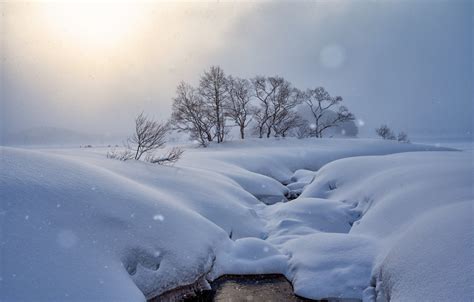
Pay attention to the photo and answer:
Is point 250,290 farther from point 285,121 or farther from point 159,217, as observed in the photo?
point 285,121

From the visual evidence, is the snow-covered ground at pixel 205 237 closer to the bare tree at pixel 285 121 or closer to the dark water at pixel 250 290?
the dark water at pixel 250 290

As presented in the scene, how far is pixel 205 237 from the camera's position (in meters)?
6.38

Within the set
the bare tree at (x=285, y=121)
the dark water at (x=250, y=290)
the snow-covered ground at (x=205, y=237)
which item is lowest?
the dark water at (x=250, y=290)

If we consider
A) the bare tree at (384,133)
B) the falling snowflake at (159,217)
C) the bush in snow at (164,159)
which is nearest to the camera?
the falling snowflake at (159,217)

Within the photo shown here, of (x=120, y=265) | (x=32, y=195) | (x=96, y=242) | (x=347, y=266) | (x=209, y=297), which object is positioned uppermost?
(x=32, y=195)

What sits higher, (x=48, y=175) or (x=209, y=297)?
(x=48, y=175)

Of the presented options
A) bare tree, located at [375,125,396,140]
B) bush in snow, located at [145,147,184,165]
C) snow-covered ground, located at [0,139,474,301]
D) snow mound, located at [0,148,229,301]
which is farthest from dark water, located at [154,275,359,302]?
bare tree, located at [375,125,396,140]

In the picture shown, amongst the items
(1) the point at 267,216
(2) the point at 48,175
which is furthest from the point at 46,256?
(1) the point at 267,216

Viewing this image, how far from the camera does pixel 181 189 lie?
888 cm

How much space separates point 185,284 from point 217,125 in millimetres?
27861

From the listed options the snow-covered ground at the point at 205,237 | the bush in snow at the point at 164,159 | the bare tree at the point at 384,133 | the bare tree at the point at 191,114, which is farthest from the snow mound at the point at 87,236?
the bare tree at the point at 384,133

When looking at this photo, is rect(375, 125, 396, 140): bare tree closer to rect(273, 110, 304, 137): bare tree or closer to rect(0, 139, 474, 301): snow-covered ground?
rect(273, 110, 304, 137): bare tree

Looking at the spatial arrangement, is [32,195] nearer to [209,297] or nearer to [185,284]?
[185,284]

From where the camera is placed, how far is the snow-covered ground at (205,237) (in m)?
3.72
